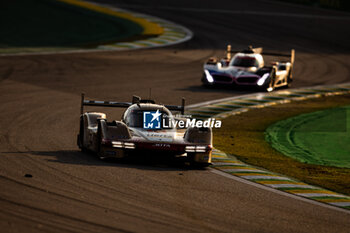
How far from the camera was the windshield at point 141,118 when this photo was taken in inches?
696

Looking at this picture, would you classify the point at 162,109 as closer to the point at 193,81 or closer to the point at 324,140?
the point at 324,140

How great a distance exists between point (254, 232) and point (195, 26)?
40219mm

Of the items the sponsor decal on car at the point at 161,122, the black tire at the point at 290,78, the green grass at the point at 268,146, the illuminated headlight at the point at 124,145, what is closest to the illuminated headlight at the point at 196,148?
the sponsor decal on car at the point at 161,122

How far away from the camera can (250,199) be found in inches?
557

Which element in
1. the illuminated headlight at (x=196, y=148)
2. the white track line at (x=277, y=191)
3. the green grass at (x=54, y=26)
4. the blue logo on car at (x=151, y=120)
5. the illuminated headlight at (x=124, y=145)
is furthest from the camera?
the green grass at (x=54, y=26)

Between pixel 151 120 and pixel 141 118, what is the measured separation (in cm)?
25

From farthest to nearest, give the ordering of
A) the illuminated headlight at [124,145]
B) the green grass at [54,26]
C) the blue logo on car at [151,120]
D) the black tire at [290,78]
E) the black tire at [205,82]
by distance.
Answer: the green grass at [54,26] < the black tire at [290,78] < the black tire at [205,82] < the blue logo on car at [151,120] < the illuminated headlight at [124,145]

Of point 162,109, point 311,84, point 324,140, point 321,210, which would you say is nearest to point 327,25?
point 311,84

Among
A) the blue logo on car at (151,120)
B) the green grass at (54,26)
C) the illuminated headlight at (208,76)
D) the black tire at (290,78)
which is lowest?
the green grass at (54,26)

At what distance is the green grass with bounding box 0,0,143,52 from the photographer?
42594 mm

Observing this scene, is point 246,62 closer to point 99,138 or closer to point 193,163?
point 193,163

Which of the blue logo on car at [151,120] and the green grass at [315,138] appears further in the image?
the green grass at [315,138]

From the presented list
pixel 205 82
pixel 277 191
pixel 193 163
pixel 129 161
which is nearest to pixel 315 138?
pixel 193 163

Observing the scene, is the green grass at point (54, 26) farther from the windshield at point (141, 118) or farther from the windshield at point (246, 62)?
the windshield at point (141, 118)
